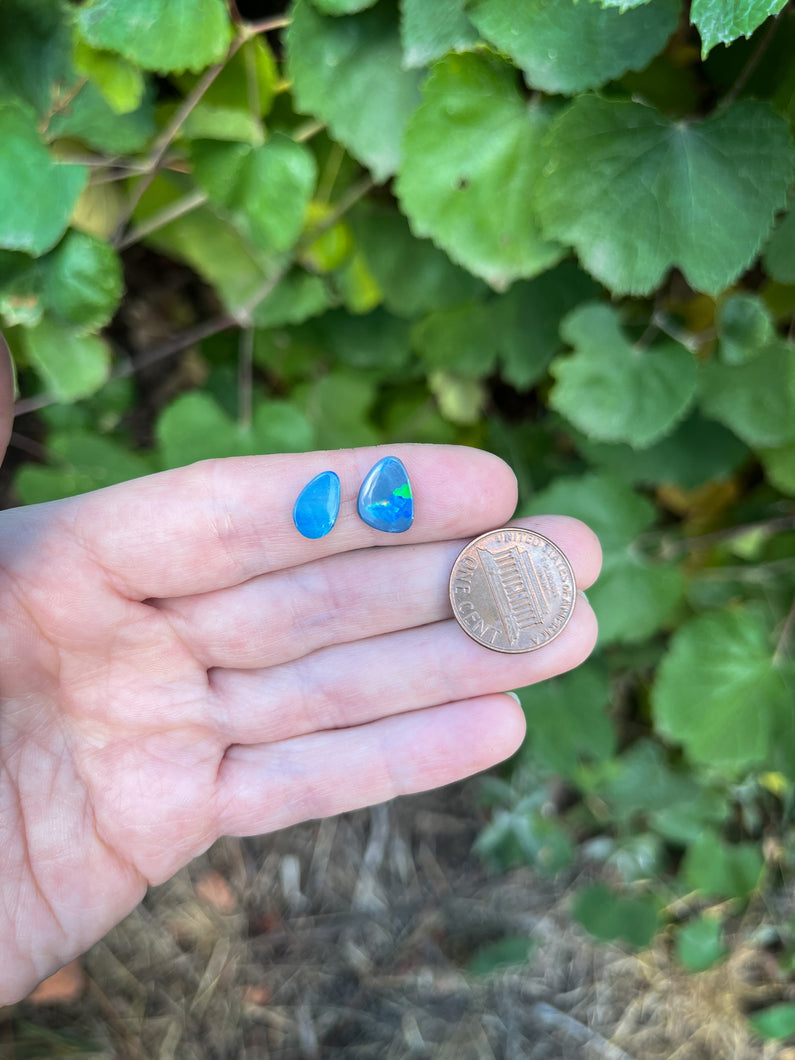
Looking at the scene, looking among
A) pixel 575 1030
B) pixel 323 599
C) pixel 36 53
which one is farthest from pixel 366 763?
pixel 575 1030

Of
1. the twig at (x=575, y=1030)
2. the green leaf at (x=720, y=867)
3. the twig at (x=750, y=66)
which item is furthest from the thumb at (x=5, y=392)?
the twig at (x=575, y=1030)

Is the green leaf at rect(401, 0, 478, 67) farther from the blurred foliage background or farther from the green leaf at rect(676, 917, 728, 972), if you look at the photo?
the green leaf at rect(676, 917, 728, 972)

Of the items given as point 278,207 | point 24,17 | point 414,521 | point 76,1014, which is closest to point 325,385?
point 278,207

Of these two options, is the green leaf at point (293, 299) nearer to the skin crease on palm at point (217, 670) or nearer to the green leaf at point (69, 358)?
the green leaf at point (69, 358)

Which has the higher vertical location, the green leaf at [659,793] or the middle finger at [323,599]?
the middle finger at [323,599]

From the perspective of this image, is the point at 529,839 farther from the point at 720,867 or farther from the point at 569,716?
the point at 569,716

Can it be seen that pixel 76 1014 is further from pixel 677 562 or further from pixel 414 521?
pixel 677 562
